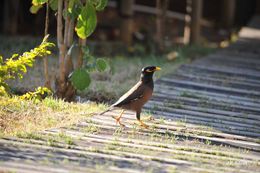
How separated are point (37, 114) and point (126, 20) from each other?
17.1 ft

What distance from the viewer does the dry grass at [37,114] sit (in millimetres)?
4992

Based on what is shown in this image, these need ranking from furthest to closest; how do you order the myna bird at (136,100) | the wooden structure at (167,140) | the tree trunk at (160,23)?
1. the tree trunk at (160,23)
2. the myna bird at (136,100)
3. the wooden structure at (167,140)

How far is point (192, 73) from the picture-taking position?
7875 millimetres

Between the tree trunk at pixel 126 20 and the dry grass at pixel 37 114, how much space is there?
14.6 feet

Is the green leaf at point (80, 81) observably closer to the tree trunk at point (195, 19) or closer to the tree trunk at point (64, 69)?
the tree trunk at point (64, 69)

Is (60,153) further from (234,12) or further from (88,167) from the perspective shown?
(234,12)

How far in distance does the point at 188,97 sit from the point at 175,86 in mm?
509

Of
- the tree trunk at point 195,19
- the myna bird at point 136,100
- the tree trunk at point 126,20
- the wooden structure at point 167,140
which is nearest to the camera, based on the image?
the wooden structure at point 167,140

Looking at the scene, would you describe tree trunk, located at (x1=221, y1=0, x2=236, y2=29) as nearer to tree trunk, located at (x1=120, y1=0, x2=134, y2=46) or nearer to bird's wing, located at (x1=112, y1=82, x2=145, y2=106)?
tree trunk, located at (x1=120, y1=0, x2=134, y2=46)

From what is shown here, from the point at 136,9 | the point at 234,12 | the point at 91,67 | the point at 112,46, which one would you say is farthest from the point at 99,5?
the point at 234,12

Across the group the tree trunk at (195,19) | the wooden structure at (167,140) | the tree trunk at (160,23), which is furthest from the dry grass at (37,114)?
the tree trunk at (195,19)

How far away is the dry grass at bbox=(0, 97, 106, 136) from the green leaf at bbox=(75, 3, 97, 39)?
674 mm

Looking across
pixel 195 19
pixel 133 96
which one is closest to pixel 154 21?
pixel 195 19

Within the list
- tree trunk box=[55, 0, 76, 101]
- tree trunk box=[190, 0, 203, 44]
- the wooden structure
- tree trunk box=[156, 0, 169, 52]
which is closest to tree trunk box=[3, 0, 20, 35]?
tree trunk box=[156, 0, 169, 52]
